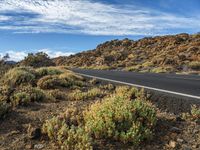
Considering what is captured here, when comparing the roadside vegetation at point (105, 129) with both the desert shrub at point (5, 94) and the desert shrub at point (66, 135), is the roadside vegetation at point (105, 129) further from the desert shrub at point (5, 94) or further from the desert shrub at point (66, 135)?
the desert shrub at point (5, 94)

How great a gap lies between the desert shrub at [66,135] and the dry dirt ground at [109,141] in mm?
161

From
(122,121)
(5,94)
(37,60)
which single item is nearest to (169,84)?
(5,94)

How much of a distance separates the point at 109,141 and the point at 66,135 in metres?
0.78

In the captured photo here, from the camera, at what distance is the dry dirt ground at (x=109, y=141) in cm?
642

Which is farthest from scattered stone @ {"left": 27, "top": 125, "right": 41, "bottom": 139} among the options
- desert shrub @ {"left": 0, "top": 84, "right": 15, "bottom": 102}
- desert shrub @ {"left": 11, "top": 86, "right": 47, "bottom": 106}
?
desert shrub @ {"left": 11, "top": 86, "right": 47, "bottom": 106}

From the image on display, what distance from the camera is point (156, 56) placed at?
172ft

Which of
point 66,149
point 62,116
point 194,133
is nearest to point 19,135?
point 62,116

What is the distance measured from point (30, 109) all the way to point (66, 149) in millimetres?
3314

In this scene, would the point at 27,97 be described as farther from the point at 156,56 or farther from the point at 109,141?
the point at 156,56

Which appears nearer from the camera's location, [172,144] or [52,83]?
[172,144]

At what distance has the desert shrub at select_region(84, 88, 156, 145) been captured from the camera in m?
6.51

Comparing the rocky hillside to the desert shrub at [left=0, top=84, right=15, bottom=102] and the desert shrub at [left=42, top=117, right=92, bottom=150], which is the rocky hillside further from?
the desert shrub at [left=42, top=117, right=92, bottom=150]

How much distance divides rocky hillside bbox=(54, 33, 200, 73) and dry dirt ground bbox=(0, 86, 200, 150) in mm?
24617

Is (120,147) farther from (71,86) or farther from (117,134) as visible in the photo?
(71,86)
